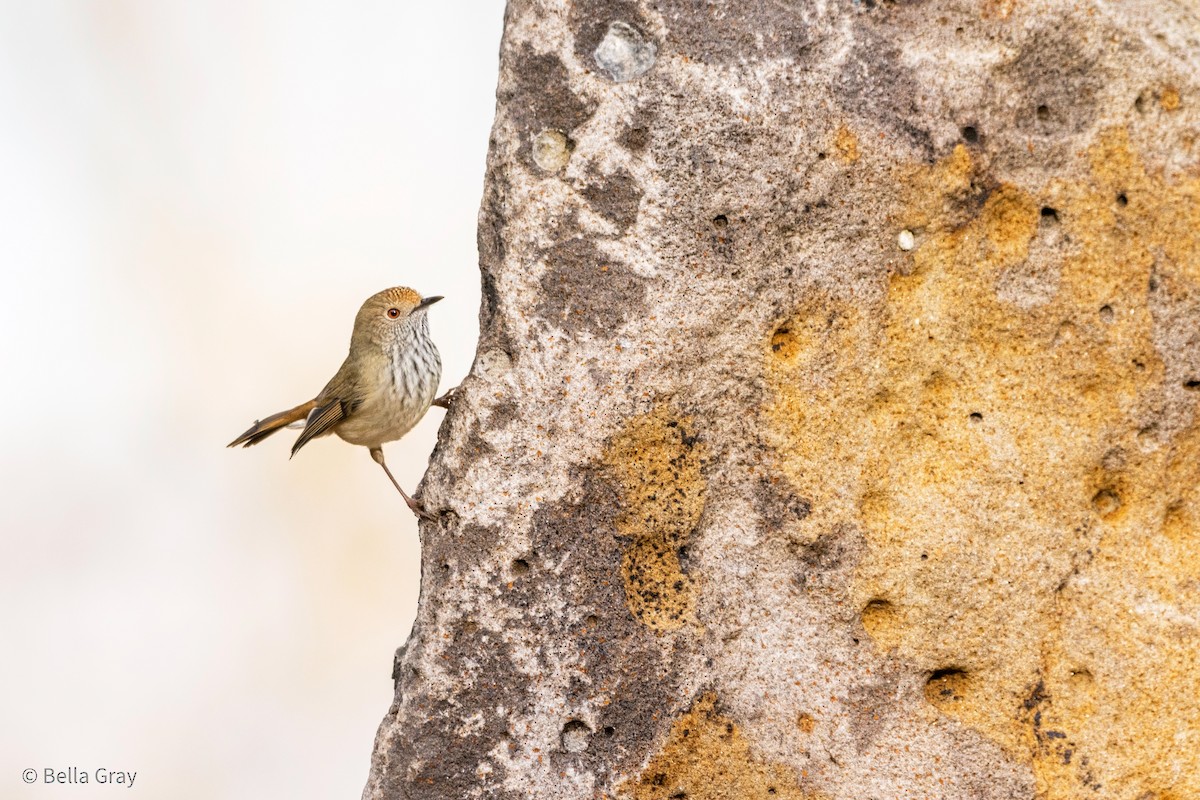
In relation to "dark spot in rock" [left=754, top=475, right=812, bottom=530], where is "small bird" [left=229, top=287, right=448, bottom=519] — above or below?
→ above

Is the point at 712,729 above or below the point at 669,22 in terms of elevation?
below

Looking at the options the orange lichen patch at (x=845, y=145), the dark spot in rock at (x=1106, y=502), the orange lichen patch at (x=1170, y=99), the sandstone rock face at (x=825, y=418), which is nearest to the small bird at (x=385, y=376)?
the sandstone rock face at (x=825, y=418)

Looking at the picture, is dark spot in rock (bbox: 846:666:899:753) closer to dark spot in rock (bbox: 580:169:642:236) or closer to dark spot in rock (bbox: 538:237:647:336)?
dark spot in rock (bbox: 538:237:647:336)

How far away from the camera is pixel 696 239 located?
3053 mm

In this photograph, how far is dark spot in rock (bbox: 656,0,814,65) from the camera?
2951 millimetres

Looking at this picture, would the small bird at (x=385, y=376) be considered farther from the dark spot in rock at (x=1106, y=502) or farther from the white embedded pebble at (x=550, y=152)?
the dark spot in rock at (x=1106, y=502)

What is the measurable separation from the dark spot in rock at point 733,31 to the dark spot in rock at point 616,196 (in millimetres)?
356

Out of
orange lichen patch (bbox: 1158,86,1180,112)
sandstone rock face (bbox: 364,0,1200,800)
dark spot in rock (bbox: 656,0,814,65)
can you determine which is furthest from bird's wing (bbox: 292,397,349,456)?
orange lichen patch (bbox: 1158,86,1180,112)

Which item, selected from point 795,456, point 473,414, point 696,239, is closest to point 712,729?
point 795,456

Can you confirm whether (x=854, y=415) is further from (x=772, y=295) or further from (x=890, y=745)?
(x=890, y=745)

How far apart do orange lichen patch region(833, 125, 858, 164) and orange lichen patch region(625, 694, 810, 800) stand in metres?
1.52

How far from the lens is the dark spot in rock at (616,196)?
9.91ft

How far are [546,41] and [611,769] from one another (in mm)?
2012

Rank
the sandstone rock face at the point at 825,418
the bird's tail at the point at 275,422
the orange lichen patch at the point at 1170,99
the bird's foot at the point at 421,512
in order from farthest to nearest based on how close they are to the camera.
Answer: the bird's tail at the point at 275,422 → the bird's foot at the point at 421,512 → the sandstone rock face at the point at 825,418 → the orange lichen patch at the point at 1170,99
